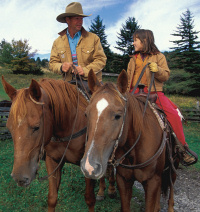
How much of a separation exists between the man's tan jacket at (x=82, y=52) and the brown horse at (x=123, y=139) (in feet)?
4.70

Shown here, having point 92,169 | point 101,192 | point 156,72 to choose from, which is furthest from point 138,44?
point 101,192

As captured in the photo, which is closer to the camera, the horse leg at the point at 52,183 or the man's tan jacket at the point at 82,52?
the horse leg at the point at 52,183

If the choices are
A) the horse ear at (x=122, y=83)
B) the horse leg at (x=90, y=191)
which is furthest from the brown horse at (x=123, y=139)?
the horse leg at (x=90, y=191)

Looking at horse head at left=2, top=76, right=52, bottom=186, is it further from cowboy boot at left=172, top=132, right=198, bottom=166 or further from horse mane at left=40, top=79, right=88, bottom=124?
cowboy boot at left=172, top=132, right=198, bottom=166

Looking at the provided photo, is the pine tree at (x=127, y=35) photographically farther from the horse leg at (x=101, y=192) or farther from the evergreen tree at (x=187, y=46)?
the horse leg at (x=101, y=192)

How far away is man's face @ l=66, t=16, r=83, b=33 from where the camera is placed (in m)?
3.72

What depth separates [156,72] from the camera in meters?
3.24

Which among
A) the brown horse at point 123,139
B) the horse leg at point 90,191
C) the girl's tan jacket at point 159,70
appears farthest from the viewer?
the girl's tan jacket at point 159,70

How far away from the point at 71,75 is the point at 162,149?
2.10 m

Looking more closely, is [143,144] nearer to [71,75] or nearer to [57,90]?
[57,90]

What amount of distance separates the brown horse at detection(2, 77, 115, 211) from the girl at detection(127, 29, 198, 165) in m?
1.21

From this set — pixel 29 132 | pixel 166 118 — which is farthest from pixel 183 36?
pixel 29 132

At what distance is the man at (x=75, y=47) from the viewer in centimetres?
374

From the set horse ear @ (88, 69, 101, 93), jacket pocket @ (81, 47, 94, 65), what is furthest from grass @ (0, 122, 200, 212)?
jacket pocket @ (81, 47, 94, 65)
